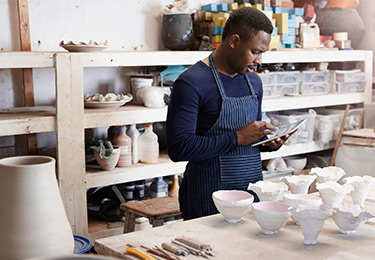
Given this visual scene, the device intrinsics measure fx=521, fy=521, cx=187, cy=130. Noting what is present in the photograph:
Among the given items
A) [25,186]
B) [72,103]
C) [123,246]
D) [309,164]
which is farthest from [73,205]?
[309,164]

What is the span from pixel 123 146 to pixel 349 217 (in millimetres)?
2189

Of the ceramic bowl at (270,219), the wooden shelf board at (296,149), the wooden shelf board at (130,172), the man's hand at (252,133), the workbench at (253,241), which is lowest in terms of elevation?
the wooden shelf board at (296,149)

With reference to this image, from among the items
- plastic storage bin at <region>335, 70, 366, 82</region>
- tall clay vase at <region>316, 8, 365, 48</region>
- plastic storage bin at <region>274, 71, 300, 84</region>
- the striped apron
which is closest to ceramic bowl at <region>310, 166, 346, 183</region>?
the striped apron

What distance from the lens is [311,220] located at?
1744 millimetres

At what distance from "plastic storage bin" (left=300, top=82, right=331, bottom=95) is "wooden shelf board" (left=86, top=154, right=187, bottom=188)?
1.56 m

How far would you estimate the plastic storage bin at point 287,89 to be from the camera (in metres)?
4.69

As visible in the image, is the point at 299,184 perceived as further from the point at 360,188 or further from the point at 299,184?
the point at 360,188

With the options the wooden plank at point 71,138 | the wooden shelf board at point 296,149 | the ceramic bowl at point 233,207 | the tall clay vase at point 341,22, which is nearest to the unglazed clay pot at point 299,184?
the ceramic bowl at point 233,207

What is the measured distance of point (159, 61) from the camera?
3.81 m

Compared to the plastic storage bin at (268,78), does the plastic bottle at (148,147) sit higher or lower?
lower

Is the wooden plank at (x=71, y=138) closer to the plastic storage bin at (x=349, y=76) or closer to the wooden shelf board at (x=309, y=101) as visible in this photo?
the wooden shelf board at (x=309, y=101)

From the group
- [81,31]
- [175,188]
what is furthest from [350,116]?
[81,31]

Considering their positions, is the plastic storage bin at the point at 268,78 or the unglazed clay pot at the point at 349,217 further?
the plastic storage bin at the point at 268,78

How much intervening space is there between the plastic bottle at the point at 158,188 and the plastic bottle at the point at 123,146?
40 centimetres
